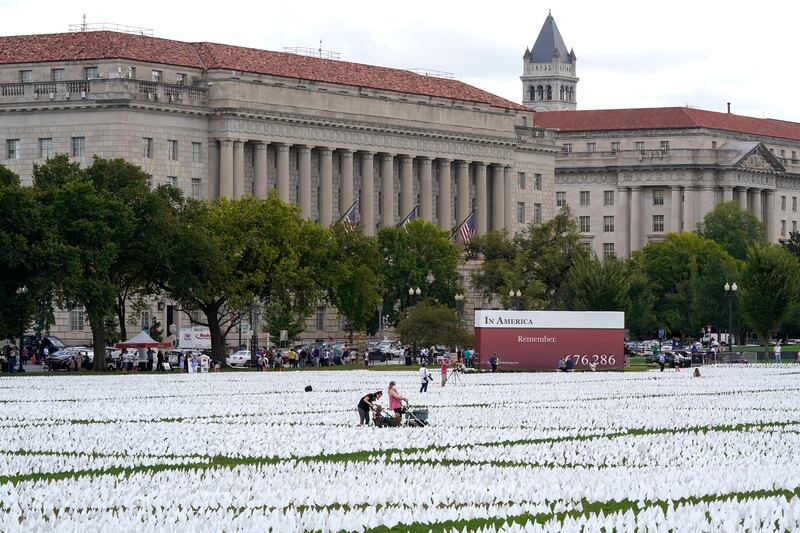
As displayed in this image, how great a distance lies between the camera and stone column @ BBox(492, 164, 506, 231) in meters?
177

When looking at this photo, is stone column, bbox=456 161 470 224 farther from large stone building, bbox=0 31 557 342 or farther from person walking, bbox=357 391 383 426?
person walking, bbox=357 391 383 426

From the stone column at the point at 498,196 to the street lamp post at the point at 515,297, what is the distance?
2957cm

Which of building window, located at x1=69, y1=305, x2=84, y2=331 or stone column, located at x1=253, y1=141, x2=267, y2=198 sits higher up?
stone column, located at x1=253, y1=141, x2=267, y2=198

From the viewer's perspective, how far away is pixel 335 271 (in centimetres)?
12262

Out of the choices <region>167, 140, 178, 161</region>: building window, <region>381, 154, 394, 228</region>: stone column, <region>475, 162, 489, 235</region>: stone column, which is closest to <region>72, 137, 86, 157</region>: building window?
<region>167, 140, 178, 161</region>: building window

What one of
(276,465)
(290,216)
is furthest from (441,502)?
(290,216)

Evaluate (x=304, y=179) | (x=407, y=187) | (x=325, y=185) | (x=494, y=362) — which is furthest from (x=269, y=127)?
(x=494, y=362)

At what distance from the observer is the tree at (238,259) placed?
10856 cm

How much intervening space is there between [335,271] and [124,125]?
2949 centimetres

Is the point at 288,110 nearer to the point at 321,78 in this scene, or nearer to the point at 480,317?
the point at 321,78

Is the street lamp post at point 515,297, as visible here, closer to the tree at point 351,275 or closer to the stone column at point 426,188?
the tree at point 351,275

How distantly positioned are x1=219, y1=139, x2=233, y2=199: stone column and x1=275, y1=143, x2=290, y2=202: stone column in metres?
5.55

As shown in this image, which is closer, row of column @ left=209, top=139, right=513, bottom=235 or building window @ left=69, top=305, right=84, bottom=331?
building window @ left=69, top=305, right=84, bottom=331

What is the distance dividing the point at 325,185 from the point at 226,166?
1140cm
